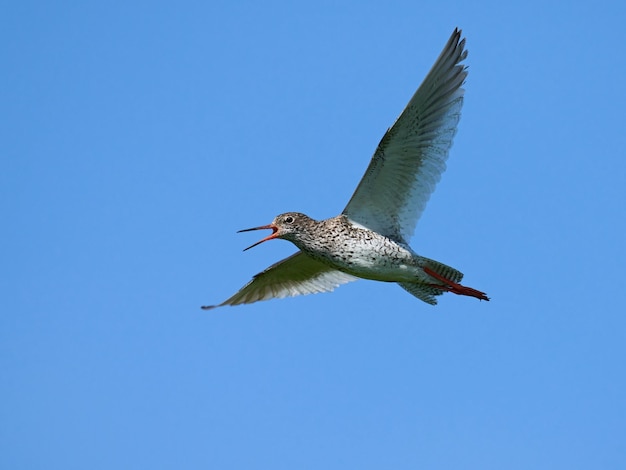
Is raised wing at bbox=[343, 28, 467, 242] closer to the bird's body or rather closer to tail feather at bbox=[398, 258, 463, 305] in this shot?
the bird's body

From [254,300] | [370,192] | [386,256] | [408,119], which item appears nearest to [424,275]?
[386,256]

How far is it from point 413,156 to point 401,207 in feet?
2.93

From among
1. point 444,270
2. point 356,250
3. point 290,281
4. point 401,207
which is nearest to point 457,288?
point 444,270

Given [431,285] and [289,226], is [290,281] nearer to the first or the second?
[289,226]

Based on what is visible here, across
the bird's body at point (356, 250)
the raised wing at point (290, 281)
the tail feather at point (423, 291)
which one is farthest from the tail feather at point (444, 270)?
the raised wing at point (290, 281)

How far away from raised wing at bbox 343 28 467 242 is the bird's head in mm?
675

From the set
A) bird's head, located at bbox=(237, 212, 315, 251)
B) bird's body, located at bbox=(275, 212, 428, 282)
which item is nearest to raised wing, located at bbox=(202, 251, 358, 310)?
bird's head, located at bbox=(237, 212, 315, 251)

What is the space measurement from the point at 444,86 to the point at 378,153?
1375mm

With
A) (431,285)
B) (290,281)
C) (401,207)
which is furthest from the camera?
(290,281)

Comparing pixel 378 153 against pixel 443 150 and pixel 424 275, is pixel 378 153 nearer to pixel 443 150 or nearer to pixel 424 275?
pixel 443 150

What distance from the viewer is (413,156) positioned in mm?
12930

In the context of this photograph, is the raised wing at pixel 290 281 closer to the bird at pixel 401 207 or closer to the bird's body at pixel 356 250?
the bird at pixel 401 207

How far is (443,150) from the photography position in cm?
1295

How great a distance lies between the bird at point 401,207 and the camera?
1263 centimetres
